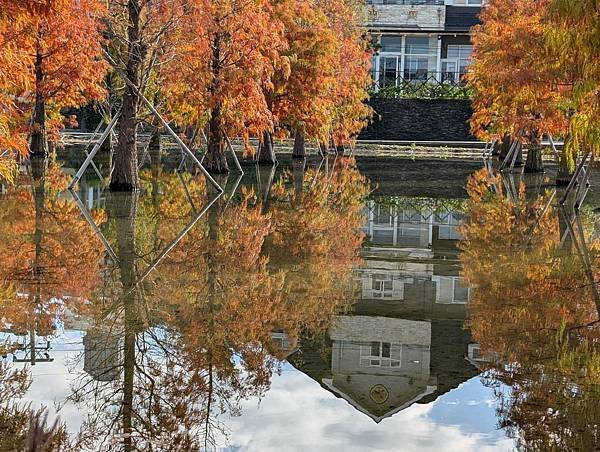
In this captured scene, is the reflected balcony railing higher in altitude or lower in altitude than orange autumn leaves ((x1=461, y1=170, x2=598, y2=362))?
higher

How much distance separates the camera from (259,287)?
35.2 feet

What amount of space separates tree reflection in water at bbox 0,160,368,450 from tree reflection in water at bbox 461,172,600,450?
1.64 m

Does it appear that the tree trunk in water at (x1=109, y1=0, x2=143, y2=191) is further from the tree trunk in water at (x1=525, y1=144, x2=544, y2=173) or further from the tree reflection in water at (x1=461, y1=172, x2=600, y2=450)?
the tree trunk in water at (x1=525, y1=144, x2=544, y2=173)

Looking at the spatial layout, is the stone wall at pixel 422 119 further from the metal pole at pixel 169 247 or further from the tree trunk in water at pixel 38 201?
the metal pole at pixel 169 247

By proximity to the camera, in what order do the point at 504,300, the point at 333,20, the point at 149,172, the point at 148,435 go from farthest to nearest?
the point at 333,20 < the point at 149,172 < the point at 504,300 < the point at 148,435

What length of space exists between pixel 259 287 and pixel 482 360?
11.1 ft

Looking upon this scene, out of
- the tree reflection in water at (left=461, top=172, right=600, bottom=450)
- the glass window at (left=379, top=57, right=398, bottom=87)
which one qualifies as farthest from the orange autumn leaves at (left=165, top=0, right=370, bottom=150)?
the glass window at (left=379, top=57, right=398, bottom=87)

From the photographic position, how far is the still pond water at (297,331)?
6.29 m

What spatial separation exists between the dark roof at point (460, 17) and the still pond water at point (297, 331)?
48.8 m

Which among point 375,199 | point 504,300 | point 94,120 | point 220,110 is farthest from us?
point 94,120

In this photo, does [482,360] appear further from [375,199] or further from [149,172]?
[149,172]

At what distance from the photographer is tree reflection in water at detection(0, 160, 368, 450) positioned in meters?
A: 6.56

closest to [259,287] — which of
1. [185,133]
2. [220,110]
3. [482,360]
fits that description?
[482,360]

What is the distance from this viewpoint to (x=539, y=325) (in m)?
9.02
